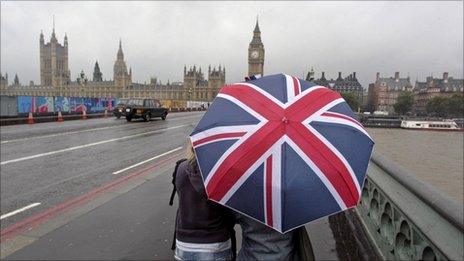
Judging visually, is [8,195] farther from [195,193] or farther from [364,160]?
[364,160]

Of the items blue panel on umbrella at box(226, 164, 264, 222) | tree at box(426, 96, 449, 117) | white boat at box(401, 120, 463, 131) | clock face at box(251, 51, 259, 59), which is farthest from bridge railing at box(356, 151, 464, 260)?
clock face at box(251, 51, 259, 59)

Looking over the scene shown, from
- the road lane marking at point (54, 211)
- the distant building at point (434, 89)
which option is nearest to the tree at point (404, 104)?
the distant building at point (434, 89)

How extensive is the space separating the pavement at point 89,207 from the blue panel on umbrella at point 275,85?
9.23 feet

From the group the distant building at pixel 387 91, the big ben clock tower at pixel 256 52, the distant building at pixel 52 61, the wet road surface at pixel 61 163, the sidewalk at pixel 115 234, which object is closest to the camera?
the sidewalk at pixel 115 234

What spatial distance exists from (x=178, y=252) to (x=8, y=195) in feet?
22.7

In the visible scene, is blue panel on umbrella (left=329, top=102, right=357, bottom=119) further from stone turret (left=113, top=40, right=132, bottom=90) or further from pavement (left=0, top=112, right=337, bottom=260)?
stone turret (left=113, top=40, right=132, bottom=90)

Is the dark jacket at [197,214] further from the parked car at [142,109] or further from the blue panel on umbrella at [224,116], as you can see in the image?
the parked car at [142,109]

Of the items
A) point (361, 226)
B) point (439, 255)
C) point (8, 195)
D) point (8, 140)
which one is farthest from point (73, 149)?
point (439, 255)

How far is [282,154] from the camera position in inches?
68.9

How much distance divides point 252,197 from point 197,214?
0.58 meters

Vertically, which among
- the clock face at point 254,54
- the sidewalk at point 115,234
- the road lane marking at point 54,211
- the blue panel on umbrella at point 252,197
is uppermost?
the clock face at point 254,54

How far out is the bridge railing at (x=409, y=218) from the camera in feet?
7.03

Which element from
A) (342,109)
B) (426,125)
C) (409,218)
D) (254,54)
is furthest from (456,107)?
(342,109)

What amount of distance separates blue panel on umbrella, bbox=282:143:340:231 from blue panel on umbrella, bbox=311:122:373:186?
18 centimetres
